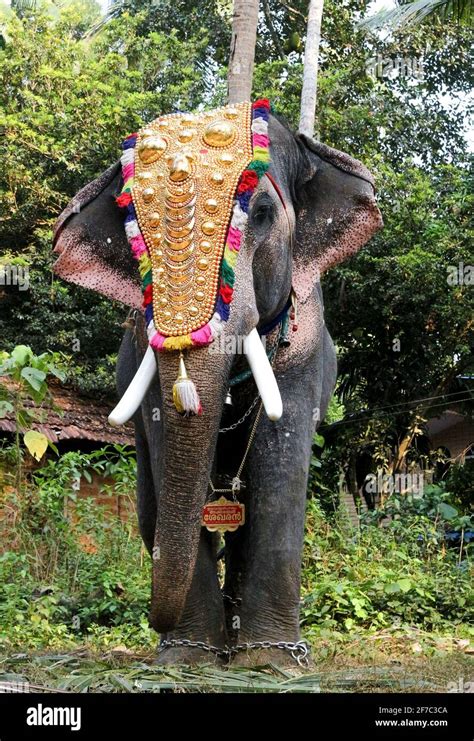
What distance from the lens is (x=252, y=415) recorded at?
508 cm

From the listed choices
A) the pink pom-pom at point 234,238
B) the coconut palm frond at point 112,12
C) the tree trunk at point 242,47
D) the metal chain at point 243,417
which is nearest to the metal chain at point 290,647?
the metal chain at point 243,417

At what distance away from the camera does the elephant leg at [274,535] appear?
478 cm

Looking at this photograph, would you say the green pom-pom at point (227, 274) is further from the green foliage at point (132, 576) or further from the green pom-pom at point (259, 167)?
the green foliage at point (132, 576)

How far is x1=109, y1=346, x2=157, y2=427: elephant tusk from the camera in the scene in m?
4.45

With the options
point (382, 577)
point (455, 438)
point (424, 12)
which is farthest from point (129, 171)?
point (455, 438)

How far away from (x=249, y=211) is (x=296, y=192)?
30.7 inches

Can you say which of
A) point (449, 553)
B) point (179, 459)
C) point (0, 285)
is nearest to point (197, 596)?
point (179, 459)

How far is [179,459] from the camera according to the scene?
13.6 feet

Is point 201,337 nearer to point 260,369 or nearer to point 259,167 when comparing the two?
point 260,369

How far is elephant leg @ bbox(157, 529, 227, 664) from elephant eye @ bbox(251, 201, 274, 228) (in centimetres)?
127

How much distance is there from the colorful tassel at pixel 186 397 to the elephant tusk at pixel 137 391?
0.37 metres
